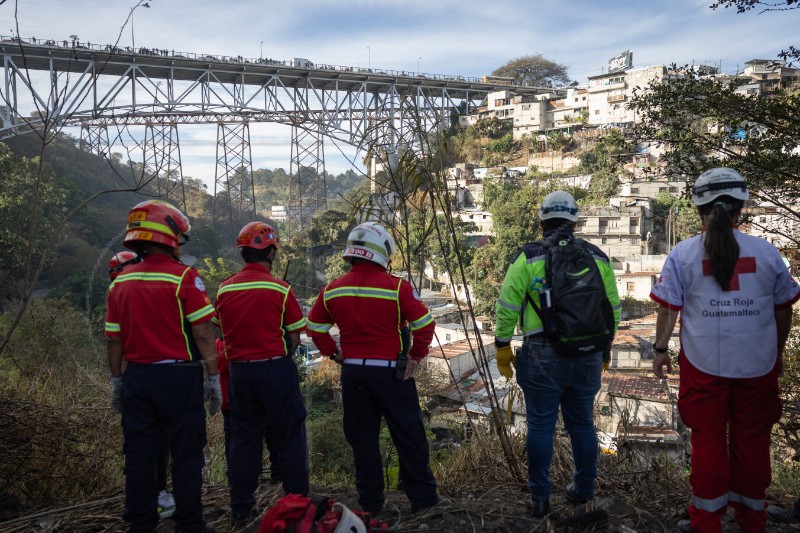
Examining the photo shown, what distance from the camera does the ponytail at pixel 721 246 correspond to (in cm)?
238

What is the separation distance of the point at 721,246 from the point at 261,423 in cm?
248

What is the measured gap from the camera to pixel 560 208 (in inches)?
114

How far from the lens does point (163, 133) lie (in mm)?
27016

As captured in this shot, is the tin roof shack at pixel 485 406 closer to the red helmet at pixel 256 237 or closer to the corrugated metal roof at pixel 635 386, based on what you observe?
the red helmet at pixel 256 237

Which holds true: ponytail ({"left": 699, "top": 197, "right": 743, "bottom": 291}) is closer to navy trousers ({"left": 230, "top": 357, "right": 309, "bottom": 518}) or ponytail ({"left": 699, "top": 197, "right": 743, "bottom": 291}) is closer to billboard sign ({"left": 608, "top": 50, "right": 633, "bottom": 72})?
navy trousers ({"left": 230, "top": 357, "right": 309, "bottom": 518})

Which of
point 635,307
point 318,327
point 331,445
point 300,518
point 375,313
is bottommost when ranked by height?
point 635,307

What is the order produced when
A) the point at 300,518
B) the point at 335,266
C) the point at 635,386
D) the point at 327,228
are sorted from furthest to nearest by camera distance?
the point at 327,228 < the point at 335,266 < the point at 635,386 < the point at 300,518

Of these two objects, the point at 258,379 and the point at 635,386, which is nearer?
the point at 258,379

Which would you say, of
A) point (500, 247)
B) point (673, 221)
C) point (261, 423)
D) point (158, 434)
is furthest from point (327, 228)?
point (158, 434)

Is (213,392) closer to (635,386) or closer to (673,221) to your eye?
(635,386)

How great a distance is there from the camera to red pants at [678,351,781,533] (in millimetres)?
2420

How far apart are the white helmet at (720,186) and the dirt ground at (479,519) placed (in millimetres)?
1579

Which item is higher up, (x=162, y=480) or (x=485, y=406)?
(x=162, y=480)

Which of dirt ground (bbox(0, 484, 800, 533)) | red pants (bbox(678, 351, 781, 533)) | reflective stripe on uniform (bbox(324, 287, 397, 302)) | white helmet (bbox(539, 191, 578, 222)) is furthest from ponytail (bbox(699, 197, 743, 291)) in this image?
reflective stripe on uniform (bbox(324, 287, 397, 302))
